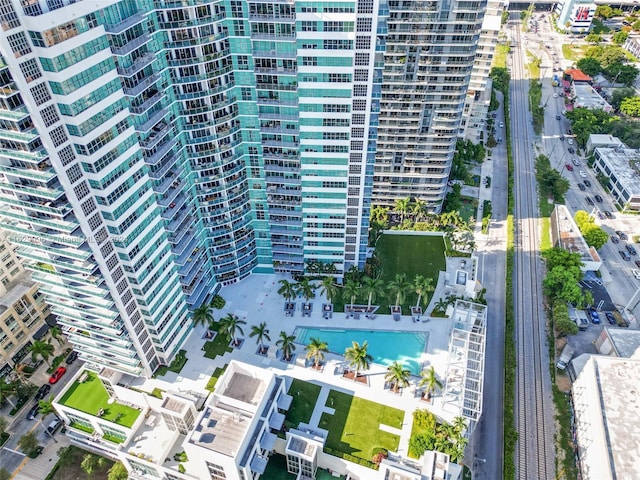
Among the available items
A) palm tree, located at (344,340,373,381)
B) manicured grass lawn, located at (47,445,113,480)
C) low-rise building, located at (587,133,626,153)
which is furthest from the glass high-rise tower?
low-rise building, located at (587,133,626,153)

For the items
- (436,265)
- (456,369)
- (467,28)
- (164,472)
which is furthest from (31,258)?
(467,28)

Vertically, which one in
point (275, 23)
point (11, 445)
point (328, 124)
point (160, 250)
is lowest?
point (11, 445)

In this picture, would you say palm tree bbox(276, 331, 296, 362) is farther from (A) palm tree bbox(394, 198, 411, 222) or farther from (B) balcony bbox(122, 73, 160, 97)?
(A) palm tree bbox(394, 198, 411, 222)

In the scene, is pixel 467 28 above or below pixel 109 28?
below

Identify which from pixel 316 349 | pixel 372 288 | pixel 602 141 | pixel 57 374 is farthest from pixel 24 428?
pixel 602 141

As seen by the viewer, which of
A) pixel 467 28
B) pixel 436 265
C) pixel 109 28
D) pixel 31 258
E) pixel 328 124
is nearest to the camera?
pixel 109 28

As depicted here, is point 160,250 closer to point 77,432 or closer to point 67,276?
point 67,276

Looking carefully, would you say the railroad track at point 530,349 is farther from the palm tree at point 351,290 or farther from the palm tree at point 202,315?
the palm tree at point 202,315

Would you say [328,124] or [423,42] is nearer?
[328,124]
